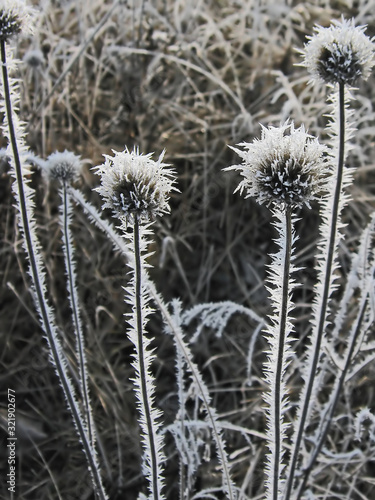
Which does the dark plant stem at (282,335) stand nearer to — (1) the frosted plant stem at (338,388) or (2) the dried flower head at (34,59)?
(1) the frosted plant stem at (338,388)

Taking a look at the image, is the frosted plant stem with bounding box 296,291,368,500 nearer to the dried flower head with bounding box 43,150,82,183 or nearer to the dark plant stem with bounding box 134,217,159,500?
the dark plant stem with bounding box 134,217,159,500

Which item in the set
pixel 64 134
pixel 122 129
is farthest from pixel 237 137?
pixel 64 134

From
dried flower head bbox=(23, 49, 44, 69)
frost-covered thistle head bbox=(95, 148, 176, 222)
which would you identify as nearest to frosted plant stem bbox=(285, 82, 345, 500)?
frost-covered thistle head bbox=(95, 148, 176, 222)

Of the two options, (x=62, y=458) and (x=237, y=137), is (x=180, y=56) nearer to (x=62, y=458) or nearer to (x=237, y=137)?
(x=237, y=137)

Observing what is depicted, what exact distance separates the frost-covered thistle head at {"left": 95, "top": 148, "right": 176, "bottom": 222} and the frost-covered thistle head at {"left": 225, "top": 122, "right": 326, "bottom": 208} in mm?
125

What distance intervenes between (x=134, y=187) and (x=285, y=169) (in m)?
0.20

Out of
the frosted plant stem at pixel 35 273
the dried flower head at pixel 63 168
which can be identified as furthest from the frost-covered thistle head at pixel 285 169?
the dried flower head at pixel 63 168

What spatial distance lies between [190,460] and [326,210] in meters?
0.58

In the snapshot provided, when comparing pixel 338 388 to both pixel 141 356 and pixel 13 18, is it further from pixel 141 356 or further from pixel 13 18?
pixel 13 18

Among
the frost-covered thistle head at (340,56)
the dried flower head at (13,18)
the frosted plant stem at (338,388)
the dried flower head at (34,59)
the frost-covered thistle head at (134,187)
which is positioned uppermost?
the dried flower head at (34,59)

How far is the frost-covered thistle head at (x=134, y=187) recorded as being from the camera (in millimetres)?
780

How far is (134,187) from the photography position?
0.78 m

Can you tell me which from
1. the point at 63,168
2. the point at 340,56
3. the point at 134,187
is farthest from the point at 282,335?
the point at 63,168

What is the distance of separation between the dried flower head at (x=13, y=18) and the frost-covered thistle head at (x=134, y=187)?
1.05ft
